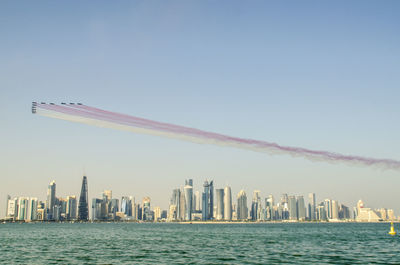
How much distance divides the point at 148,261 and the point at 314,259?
27.0 metres

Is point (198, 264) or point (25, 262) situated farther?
point (25, 262)

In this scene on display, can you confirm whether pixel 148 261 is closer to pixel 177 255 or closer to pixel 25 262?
pixel 177 255

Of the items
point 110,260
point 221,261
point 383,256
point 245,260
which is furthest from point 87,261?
point 383,256

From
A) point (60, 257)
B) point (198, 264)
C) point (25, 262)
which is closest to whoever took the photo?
point (198, 264)

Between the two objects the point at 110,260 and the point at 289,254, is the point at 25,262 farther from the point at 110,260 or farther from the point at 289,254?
the point at 289,254

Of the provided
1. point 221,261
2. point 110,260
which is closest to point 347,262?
point 221,261

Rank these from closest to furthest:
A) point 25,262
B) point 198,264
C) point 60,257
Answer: point 198,264, point 25,262, point 60,257

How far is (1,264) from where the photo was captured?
192 feet

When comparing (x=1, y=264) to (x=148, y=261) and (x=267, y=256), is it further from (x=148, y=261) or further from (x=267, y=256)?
(x=267, y=256)

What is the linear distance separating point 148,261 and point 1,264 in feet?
74.1

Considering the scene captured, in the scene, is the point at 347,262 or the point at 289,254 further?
the point at 289,254

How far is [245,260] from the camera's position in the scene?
6084 cm

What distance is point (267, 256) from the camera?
218ft

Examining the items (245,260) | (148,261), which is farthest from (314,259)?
(148,261)
